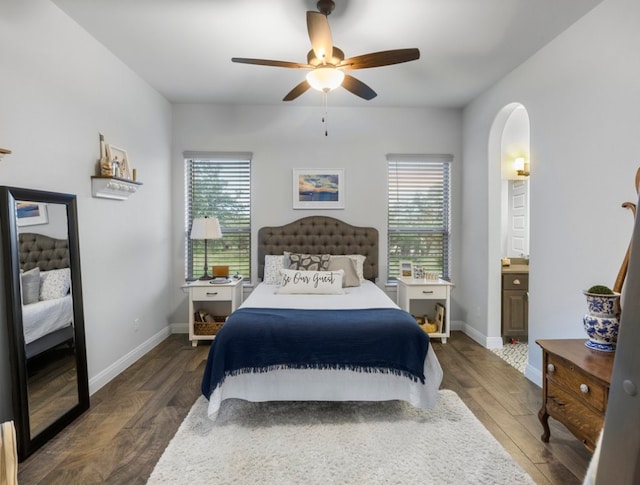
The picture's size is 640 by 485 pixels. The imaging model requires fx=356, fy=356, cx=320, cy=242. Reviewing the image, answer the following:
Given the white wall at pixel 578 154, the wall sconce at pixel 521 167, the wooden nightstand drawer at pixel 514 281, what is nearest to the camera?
the white wall at pixel 578 154

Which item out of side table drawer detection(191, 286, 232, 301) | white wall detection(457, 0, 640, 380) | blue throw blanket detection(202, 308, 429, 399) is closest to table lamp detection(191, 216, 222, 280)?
side table drawer detection(191, 286, 232, 301)

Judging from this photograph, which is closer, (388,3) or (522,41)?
(388,3)

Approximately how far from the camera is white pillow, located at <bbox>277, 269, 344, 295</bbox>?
352 cm

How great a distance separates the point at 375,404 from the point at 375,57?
98.0 inches

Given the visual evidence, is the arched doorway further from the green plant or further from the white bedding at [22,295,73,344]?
the white bedding at [22,295,73,344]

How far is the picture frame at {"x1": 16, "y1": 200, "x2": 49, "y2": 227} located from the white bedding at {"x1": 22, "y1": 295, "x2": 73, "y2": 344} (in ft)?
1.67

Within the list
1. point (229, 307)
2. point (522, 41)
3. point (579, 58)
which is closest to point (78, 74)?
point (229, 307)

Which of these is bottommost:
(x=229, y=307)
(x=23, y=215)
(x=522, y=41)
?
(x=229, y=307)

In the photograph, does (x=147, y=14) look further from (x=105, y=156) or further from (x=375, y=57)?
(x=375, y=57)

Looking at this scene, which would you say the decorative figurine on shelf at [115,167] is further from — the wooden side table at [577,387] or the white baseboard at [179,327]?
the wooden side table at [577,387]

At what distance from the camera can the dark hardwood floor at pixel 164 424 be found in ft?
6.48

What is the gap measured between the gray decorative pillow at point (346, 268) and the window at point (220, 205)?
1213 mm

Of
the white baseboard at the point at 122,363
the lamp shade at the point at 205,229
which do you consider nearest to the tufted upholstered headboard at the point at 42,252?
the white baseboard at the point at 122,363

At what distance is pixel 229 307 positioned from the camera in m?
4.52
